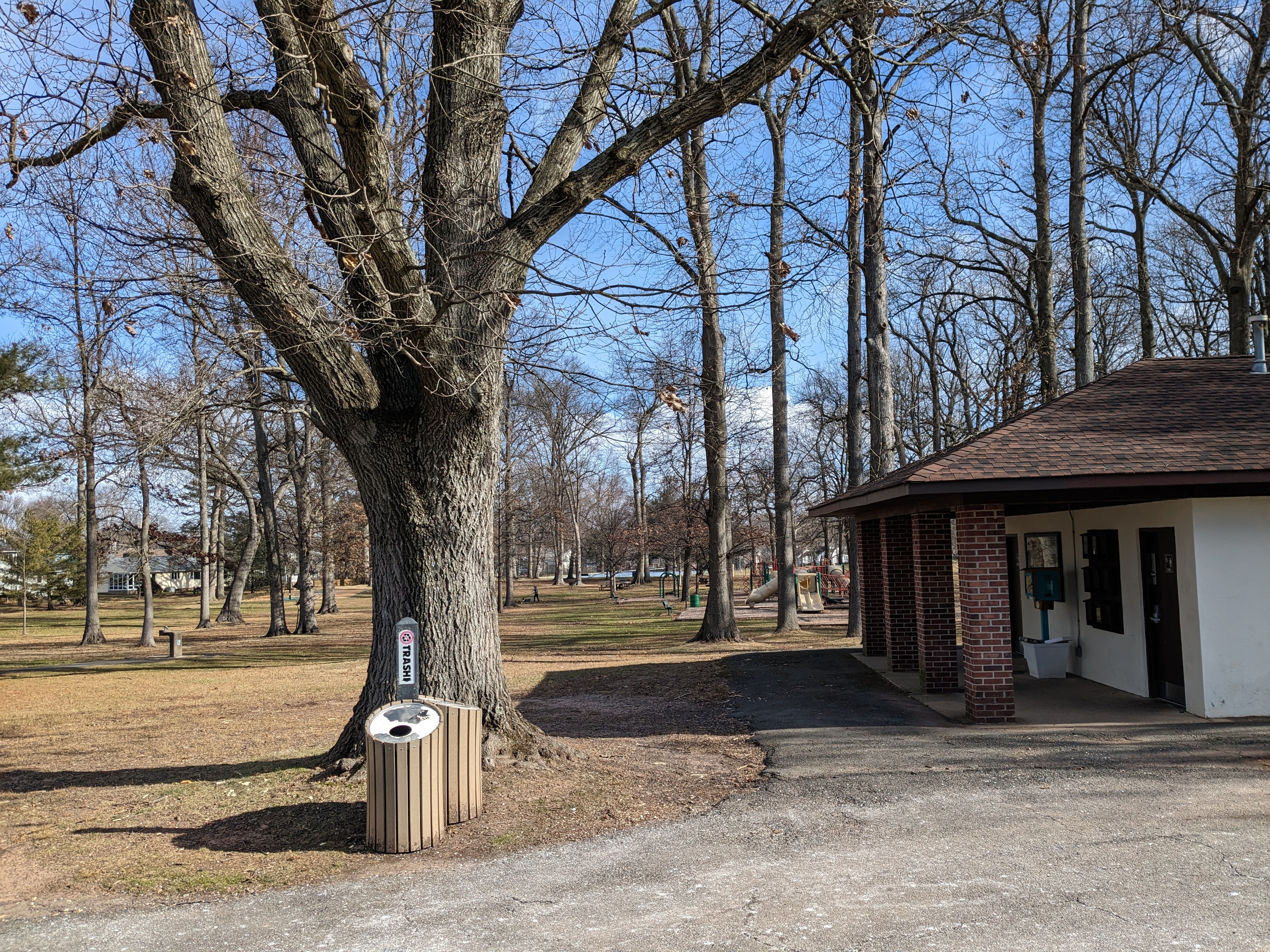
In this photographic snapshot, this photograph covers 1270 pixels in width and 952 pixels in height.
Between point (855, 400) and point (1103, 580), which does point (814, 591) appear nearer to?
point (855, 400)

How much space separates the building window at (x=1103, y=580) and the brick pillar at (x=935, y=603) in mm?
1749

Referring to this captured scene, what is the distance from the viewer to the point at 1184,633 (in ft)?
31.2

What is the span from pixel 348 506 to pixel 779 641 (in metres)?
27.2

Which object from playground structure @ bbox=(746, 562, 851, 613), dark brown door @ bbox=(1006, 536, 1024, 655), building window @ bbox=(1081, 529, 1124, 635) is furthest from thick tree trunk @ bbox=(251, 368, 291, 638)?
building window @ bbox=(1081, 529, 1124, 635)

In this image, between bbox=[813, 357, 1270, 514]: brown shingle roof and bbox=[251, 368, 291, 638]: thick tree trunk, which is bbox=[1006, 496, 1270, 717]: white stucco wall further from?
bbox=[251, 368, 291, 638]: thick tree trunk

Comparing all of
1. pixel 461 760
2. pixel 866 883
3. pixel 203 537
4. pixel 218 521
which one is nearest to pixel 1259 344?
pixel 866 883

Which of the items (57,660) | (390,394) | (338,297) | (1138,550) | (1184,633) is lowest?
(57,660)

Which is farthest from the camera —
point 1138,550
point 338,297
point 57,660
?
point 57,660

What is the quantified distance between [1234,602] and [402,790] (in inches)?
328

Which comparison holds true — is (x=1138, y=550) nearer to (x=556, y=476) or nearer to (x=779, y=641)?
(x=779, y=641)

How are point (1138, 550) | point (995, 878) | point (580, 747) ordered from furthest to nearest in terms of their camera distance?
1. point (1138, 550)
2. point (580, 747)
3. point (995, 878)

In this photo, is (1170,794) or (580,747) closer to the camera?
(1170,794)

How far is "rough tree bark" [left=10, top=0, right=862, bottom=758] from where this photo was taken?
6.69 m

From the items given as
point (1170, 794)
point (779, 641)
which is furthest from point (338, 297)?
point (779, 641)
